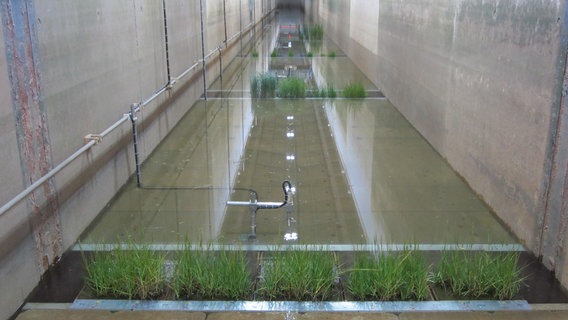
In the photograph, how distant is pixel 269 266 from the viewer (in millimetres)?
3420

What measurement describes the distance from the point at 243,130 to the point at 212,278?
166 inches

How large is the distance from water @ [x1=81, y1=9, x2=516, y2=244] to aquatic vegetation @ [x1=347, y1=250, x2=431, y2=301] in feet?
2.53

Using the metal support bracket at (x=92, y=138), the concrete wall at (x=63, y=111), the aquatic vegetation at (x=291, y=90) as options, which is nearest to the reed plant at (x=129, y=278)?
the concrete wall at (x=63, y=111)

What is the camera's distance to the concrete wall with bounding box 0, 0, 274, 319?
3.17 meters

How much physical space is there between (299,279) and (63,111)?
205 centimetres

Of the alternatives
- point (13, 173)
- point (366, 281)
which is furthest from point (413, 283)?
point (13, 173)

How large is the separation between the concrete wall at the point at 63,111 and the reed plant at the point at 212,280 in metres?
0.92

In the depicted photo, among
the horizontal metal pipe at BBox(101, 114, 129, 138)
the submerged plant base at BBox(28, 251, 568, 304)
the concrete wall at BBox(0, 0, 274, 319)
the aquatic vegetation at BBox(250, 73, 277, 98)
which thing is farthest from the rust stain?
the aquatic vegetation at BBox(250, 73, 277, 98)

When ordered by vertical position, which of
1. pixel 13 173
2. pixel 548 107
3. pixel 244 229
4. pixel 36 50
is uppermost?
pixel 36 50

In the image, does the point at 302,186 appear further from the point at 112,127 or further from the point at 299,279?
the point at 299,279

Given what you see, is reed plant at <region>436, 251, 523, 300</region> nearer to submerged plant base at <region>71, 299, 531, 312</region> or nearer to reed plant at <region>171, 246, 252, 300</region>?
submerged plant base at <region>71, 299, 531, 312</region>

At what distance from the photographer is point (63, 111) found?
3.93m

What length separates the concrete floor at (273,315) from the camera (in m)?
3.03

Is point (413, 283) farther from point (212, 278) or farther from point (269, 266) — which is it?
point (212, 278)
